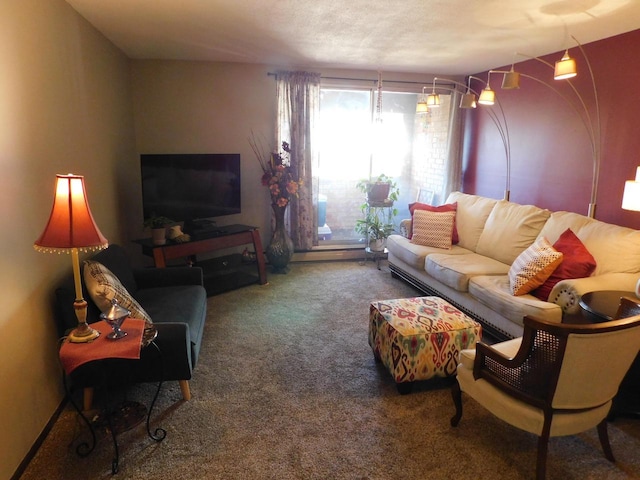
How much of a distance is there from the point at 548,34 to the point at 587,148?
1.08 m

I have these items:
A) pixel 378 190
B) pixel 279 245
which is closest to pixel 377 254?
pixel 378 190

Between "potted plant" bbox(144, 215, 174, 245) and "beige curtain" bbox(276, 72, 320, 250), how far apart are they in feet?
5.72

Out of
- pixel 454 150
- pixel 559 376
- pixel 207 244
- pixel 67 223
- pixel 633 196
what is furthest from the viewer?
pixel 454 150

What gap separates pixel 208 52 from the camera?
166 inches

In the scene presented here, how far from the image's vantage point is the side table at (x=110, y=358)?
1.83m

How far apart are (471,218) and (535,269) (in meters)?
1.49

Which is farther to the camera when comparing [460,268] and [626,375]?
[460,268]

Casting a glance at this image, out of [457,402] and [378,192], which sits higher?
[378,192]

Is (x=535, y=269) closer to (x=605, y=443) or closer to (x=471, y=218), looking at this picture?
(x=605, y=443)

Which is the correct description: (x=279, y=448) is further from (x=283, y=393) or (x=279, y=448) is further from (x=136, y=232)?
(x=136, y=232)

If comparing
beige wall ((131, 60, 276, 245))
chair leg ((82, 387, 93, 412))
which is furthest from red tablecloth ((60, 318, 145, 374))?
beige wall ((131, 60, 276, 245))

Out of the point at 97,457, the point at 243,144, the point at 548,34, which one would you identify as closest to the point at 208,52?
the point at 243,144

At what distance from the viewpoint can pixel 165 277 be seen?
3.25 meters

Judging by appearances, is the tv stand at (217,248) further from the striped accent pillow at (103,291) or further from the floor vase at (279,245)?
the striped accent pillow at (103,291)
